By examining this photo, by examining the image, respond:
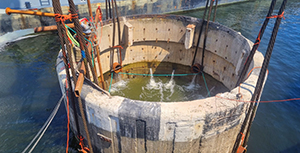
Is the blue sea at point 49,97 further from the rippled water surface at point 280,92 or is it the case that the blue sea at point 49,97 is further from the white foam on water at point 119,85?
the white foam on water at point 119,85

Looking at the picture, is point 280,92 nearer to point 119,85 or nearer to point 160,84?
point 160,84

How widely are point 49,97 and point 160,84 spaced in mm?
7533

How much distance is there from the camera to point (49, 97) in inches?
490

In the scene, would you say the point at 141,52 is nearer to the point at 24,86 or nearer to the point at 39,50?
the point at 24,86

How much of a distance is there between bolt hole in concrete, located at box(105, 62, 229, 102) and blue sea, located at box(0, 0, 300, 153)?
358 centimetres

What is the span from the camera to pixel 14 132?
1011 cm

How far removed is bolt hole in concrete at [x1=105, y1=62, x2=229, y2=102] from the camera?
44.2 ft

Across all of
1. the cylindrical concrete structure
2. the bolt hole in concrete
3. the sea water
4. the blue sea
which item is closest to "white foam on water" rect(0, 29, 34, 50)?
the blue sea

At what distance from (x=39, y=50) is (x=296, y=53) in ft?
79.2

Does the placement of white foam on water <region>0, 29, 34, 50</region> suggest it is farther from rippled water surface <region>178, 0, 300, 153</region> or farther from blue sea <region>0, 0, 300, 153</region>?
rippled water surface <region>178, 0, 300, 153</region>

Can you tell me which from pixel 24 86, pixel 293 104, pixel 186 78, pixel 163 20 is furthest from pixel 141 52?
pixel 293 104

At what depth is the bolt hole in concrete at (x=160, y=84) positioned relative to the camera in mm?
13464

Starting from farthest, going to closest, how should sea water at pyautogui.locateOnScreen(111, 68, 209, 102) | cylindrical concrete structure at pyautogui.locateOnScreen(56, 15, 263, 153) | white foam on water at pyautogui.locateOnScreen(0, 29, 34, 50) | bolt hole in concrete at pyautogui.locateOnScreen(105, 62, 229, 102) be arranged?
white foam on water at pyautogui.locateOnScreen(0, 29, 34, 50)
bolt hole in concrete at pyautogui.locateOnScreen(105, 62, 229, 102)
sea water at pyautogui.locateOnScreen(111, 68, 209, 102)
cylindrical concrete structure at pyautogui.locateOnScreen(56, 15, 263, 153)

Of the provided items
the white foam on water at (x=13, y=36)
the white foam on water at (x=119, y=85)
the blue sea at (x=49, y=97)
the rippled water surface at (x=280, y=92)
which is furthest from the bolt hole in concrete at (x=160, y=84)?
the white foam on water at (x=13, y=36)
